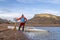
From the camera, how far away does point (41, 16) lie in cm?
17850

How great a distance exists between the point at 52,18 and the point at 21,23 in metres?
146

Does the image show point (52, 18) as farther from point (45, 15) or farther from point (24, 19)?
point (24, 19)

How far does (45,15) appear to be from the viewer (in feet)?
588

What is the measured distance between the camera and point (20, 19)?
87.1ft

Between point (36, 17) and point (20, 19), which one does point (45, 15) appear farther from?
point (20, 19)

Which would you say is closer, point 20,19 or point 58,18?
point 20,19

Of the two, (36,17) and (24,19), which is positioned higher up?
(24,19)

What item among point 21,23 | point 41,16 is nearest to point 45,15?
point 41,16

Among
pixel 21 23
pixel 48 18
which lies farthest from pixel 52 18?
pixel 21 23

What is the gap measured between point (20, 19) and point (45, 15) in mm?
153412

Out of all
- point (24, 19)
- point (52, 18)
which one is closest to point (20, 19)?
point (24, 19)

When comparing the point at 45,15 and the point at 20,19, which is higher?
A: the point at 20,19

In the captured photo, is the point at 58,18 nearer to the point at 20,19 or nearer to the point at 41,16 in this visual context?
the point at 41,16

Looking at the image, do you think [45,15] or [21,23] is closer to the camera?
[21,23]
